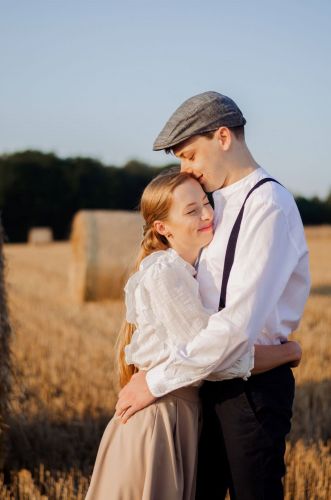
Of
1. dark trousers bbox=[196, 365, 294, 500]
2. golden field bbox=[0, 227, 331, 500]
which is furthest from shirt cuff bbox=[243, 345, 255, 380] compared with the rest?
golden field bbox=[0, 227, 331, 500]

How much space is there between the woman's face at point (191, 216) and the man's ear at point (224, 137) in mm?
158

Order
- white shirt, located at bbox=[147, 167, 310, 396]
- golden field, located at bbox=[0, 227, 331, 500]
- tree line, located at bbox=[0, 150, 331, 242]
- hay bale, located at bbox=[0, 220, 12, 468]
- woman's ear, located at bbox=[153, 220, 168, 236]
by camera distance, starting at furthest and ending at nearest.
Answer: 1. tree line, located at bbox=[0, 150, 331, 242]
2. hay bale, located at bbox=[0, 220, 12, 468]
3. golden field, located at bbox=[0, 227, 331, 500]
4. woman's ear, located at bbox=[153, 220, 168, 236]
5. white shirt, located at bbox=[147, 167, 310, 396]

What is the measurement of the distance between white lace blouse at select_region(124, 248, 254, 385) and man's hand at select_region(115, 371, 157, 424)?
0.05 m

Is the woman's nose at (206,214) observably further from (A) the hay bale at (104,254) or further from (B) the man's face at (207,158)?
(A) the hay bale at (104,254)

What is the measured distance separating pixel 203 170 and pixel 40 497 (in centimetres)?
206

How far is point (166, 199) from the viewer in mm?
2527

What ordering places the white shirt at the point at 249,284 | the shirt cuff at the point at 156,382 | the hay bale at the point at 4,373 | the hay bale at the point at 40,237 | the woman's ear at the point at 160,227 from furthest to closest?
the hay bale at the point at 40,237 → the hay bale at the point at 4,373 → the woman's ear at the point at 160,227 → the shirt cuff at the point at 156,382 → the white shirt at the point at 249,284

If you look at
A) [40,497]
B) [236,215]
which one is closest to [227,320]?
[236,215]

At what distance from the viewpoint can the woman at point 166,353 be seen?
234 cm

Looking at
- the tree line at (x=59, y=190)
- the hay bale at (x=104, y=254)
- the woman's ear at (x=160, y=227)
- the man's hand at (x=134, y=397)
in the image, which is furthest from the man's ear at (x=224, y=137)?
the tree line at (x=59, y=190)

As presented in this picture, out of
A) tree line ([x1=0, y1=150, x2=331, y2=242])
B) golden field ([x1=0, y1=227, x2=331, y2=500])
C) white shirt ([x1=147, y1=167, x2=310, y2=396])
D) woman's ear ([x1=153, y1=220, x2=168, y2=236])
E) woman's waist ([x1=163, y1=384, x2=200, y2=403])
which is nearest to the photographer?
white shirt ([x1=147, y1=167, x2=310, y2=396])

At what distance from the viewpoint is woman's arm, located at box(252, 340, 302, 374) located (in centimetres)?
238

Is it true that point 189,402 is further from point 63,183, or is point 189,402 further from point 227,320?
point 63,183

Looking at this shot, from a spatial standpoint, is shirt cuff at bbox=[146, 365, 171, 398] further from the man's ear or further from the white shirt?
the man's ear
